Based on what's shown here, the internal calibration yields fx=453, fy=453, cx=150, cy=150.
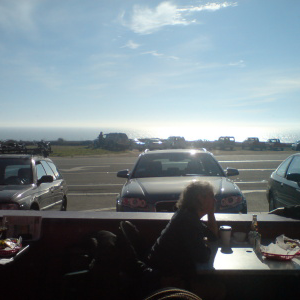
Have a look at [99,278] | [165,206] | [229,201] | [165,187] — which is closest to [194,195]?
[99,278]

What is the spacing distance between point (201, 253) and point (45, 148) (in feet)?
20.7

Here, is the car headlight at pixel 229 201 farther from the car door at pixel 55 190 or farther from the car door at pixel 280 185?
the car door at pixel 55 190

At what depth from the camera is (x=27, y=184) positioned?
303 inches

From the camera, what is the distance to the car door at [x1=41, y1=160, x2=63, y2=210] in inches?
332

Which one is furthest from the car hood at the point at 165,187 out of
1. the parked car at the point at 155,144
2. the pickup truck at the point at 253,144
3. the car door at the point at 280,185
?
the pickup truck at the point at 253,144

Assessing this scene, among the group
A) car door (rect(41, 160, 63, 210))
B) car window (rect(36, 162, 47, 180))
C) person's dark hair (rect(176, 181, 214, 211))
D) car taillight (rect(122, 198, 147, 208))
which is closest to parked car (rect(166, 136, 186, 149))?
car door (rect(41, 160, 63, 210))

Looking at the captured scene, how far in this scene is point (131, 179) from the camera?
8.12 metres

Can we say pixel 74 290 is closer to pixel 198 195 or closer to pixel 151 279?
pixel 151 279

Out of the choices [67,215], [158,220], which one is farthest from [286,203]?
[67,215]

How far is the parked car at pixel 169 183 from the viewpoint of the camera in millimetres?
6801

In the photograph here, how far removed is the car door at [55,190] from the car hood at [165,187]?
158 centimetres

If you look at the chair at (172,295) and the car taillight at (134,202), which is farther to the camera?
the car taillight at (134,202)

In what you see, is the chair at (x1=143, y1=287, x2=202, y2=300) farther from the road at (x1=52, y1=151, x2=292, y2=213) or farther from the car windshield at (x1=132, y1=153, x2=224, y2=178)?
the road at (x1=52, y1=151, x2=292, y2=213)

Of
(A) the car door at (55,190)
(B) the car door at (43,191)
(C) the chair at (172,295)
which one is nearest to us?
(C) the chair at (172,295)
